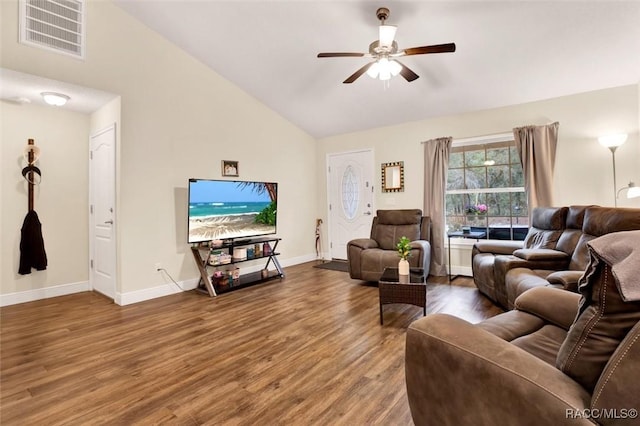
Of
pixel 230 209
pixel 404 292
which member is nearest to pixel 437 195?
pixel 404 292

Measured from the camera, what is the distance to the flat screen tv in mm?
3764

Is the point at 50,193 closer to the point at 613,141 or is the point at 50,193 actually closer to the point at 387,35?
the point at 387,35

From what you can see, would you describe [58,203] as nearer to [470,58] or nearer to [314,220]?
[314,220]

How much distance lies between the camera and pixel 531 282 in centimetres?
235

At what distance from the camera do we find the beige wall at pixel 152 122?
10.4 feet

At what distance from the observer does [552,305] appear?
1.59 meters

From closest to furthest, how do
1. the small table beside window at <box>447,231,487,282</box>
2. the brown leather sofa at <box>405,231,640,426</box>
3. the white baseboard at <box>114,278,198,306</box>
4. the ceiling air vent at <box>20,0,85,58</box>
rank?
the brown leather sofa at <box>405,231,640,426</box> → the ceiling air vent at <box>20,0,85,58</box> → the white baseboard at <box>114,278,198,306</box> → the small table beside window at <box>447,231,487,282</box>

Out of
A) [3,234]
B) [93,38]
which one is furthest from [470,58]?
[3,234]

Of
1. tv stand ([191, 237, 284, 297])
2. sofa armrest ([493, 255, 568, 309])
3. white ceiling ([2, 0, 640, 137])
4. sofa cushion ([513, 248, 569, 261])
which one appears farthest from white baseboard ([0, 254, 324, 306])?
sofa cushion ([513, 248, 569, 261])

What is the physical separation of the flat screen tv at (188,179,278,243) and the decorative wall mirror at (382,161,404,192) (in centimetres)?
192

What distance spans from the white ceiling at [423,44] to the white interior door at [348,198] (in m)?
1.19

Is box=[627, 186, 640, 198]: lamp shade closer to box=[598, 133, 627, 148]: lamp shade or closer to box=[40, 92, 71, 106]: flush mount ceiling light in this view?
box=[598, 133, 627, 148]: lamp shade

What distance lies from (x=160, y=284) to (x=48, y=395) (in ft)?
6.46

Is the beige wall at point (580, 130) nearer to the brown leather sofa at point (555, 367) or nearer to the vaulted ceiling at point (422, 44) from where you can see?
the vaulted ceiling at point (422, 44)
